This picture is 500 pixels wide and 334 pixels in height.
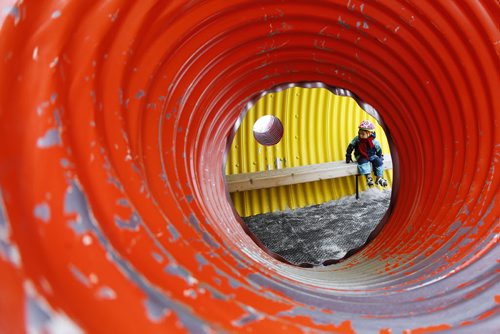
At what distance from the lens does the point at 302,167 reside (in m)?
3.66

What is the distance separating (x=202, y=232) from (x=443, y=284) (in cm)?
77

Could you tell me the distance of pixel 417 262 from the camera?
1.39m

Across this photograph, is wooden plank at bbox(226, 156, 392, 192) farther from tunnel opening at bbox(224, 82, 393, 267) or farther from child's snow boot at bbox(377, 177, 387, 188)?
child's snow boot at bbox(377, 177, 387, 188)

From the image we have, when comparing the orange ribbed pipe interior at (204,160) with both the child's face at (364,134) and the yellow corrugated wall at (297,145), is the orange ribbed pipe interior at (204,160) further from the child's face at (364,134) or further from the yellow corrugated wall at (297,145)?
the child's face at (364,134)

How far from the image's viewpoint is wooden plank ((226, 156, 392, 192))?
3432 millimetres

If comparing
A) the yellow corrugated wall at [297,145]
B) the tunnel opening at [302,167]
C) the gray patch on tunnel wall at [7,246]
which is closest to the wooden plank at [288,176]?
the tunnel opening at [302,167]

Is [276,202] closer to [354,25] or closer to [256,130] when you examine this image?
[256,130]

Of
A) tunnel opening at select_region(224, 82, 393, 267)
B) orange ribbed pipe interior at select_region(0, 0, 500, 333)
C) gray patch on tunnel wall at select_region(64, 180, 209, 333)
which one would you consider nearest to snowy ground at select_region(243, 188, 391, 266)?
tunnel opening at select_region(224, 82, 393, 267)

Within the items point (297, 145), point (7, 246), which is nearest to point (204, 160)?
point (7, 246)

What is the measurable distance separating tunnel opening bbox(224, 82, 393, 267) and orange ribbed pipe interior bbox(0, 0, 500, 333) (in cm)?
127

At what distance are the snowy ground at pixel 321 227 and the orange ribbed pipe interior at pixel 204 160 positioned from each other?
55cm

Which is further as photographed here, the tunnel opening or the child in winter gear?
the child in winter gear

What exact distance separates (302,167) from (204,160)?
2017 millimetres

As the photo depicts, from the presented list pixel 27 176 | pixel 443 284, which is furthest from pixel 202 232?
pixel 443 284
